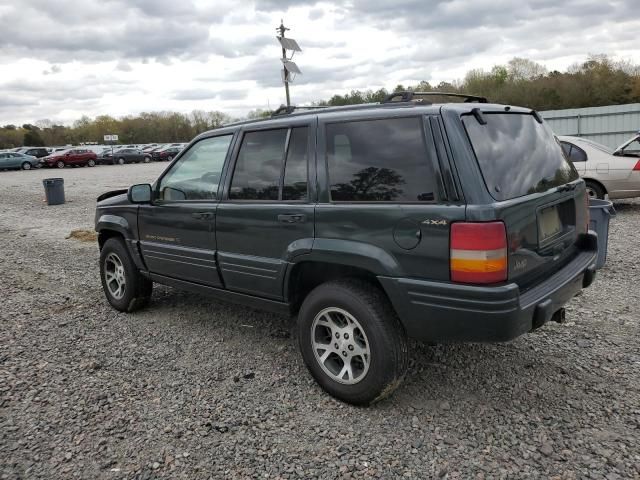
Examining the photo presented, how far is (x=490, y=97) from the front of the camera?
45688 mm

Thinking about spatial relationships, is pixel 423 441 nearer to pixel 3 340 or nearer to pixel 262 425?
pixel 262 425

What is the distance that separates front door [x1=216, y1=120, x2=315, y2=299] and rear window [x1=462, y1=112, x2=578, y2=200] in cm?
111

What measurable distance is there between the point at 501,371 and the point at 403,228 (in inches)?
60.1

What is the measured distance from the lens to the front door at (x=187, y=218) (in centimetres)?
404

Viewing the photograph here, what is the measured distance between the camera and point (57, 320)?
16.4 feet

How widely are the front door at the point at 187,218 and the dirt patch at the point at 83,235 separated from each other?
18.4ft

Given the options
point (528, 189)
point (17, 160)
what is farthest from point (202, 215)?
point (17, 160)

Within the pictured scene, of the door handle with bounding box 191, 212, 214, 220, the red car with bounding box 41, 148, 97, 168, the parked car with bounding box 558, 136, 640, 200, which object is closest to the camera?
the door handle with bounding box 191, 212, 214, 220

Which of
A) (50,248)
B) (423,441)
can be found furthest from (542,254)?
(50,248)

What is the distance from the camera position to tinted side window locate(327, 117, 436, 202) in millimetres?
2850

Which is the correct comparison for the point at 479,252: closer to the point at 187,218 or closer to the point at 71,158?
the point at 187,218

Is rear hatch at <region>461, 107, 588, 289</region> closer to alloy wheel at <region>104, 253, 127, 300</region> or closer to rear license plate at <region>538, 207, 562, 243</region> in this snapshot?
rear license plate at <region>538, 207, 562, 243</region>

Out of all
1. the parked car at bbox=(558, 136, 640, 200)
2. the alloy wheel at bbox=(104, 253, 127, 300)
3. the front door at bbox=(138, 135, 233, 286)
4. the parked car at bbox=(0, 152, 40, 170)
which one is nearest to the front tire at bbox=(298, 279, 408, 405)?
the front door at bbox=(138, 135, 233, 286)

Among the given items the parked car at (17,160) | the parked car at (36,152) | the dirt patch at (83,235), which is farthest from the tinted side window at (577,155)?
the parked car at (36,152)
